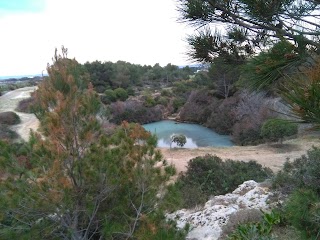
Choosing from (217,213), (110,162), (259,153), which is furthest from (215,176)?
(259,153)

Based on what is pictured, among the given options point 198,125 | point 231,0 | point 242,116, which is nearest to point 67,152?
point 231,0

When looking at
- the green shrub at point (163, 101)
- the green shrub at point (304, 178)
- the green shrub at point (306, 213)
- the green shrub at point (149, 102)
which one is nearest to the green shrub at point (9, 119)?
the green shrub at point (149, 102)

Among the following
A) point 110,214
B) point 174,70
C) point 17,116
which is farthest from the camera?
point 174,70

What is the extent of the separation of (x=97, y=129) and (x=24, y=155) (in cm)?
85

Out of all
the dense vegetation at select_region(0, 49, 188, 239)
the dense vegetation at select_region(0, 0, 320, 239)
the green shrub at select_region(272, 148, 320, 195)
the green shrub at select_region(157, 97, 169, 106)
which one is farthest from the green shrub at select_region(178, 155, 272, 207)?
the green shrub at select_region(157, 97, 169, 106)

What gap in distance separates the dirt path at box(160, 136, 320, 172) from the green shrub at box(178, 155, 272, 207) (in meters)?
1.99

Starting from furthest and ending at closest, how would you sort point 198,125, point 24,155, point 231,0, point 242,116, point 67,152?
point 198,125 < point 242,116 < point 24,155 < point 67,152 < point 231,0

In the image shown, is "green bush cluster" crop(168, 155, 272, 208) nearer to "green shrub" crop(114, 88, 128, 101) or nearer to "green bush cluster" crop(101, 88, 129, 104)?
"green bush cluster" crop(101, 88, 129, 104)

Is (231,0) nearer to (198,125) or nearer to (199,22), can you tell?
(199,22)

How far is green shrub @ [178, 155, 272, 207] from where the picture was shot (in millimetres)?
7215

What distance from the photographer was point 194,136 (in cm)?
2003

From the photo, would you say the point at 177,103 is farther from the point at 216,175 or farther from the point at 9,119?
the point at 216,175

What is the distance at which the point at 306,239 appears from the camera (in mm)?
2303

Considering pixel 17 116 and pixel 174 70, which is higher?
pixel 174 70
